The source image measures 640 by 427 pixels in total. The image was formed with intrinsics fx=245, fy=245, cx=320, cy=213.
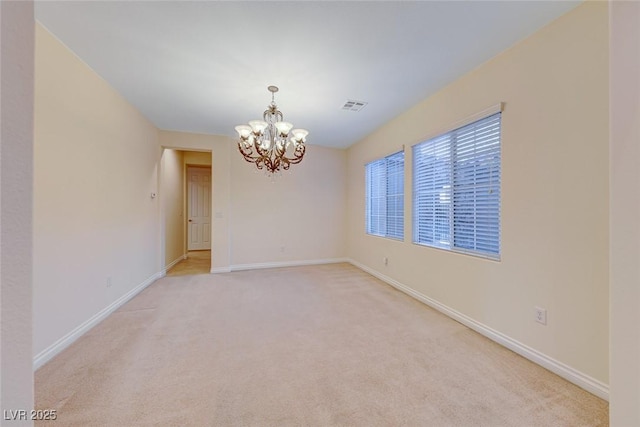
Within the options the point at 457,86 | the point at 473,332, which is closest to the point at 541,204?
the point at 473,332

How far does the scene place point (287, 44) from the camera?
2090 millimetres

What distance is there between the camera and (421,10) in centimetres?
175

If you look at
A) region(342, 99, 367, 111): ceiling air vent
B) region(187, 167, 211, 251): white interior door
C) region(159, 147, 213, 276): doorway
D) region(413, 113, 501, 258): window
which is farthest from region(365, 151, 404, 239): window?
region(187, 167, 211, 251): white interior door

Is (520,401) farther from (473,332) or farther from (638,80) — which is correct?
(638,80)

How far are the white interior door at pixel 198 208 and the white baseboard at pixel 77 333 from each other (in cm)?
377

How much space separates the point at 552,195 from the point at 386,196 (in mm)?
2475

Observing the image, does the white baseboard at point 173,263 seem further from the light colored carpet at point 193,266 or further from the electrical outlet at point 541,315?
the electrical outlet at point 541,315

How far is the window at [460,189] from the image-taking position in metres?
2.35

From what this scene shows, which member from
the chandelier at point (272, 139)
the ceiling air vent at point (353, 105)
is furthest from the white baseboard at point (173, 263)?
the ceiling air vent at point (353, 105)

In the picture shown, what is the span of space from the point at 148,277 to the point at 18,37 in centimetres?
420

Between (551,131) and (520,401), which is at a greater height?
(551,131)

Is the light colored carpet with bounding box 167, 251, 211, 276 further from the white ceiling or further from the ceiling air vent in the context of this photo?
the ceiling air vent

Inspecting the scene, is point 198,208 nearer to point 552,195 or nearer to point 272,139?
point 272,139

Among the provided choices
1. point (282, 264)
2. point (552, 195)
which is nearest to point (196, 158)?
point (282, 264)
